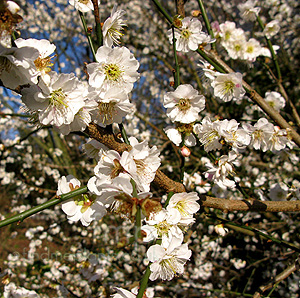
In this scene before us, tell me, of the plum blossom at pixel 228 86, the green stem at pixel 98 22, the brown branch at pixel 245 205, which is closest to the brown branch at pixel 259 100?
the plum blossom at pixel 228 86

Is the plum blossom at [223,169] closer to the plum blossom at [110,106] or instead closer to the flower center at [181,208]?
the flower center at [181,208]

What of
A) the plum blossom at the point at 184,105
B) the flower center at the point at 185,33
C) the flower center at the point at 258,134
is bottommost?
the flower center at the point at 258,134

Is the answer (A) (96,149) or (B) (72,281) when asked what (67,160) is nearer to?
(B) (72,281)

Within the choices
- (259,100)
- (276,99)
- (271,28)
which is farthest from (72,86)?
(271,28)

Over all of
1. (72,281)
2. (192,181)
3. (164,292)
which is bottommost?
(164,292)

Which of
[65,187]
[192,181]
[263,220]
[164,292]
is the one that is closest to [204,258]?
[164,292]

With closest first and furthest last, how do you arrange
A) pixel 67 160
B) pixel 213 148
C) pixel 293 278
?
pixel 213 148, pixel 293 278, pixel 67 160
